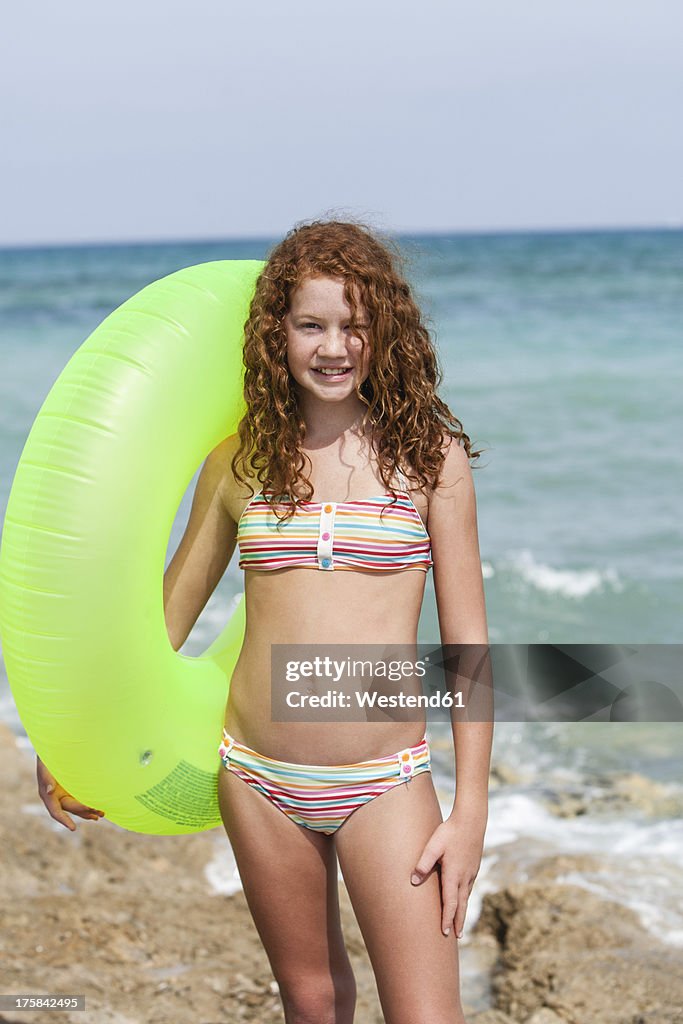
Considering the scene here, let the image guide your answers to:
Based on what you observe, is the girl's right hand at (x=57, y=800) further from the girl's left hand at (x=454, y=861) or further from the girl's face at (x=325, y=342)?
the girl's face at (x=325, y=342)

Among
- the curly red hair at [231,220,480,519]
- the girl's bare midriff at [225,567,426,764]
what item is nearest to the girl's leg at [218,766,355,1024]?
the girl's bare midriff at [225,567,426,764]

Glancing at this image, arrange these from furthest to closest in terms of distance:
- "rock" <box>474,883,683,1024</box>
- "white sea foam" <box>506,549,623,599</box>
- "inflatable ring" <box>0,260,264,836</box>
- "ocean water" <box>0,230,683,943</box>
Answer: "white sea foam" <box>506,549,623,599</box>
"ocean water" <box>0,230,683,943</box>
"rock" <box>474,883,683,1024</box>
"inflatable ring" <box>0,260,264,836</box>

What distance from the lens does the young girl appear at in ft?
6.44

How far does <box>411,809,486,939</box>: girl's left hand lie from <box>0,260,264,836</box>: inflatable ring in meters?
0.49

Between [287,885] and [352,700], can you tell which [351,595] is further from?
[287,885]

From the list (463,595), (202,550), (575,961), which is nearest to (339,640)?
(463,595)

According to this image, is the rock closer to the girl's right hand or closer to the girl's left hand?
the girl's left hand

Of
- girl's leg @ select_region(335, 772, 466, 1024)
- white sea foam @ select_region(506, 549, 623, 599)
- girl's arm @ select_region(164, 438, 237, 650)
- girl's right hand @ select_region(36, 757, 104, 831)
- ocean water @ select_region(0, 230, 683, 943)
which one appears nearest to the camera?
girl's leg @ select_region(335, 772, 466, 1024)

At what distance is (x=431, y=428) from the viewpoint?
6.72 ft

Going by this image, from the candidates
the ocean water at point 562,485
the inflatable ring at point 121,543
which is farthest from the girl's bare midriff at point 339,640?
the ocean water at point 562,485

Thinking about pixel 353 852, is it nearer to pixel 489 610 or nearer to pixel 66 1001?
pixel 66 1001

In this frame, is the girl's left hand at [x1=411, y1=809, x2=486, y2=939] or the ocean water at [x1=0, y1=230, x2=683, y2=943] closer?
the girl's left hand at [x1=411, y1=809, x2=486, y2=939]

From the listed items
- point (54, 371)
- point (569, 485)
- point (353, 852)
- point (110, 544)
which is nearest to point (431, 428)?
point (110, 544)

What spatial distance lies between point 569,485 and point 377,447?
21.9 feet
